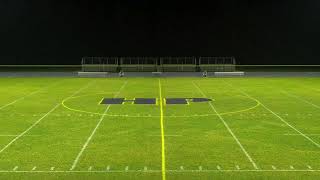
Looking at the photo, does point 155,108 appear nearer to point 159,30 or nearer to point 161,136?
point 161,136

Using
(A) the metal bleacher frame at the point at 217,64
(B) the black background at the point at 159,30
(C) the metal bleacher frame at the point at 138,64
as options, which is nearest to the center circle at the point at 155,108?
(A) the metal bleacher frame at the point at 217,64

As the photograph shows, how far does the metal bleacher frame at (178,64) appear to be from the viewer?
3600cm

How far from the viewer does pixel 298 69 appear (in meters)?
37.9

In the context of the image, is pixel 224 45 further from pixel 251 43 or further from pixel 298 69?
pixel 298 69

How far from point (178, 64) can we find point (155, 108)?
2037 cm

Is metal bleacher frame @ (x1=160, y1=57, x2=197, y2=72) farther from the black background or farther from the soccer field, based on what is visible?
the soccer field

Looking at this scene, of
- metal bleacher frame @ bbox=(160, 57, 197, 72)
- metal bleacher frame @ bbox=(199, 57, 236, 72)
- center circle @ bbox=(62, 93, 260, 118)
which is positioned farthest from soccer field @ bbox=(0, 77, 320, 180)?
metal bleacher frame @ bbox=(160, 57, 197, 72)

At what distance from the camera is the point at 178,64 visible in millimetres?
36812

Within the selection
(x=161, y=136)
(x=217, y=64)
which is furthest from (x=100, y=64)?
(x=161, y=136)

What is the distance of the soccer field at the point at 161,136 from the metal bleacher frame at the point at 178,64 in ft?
49.8

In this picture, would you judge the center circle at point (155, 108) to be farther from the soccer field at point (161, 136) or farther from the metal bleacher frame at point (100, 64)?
the metal bleacher frame at point (100, 64)

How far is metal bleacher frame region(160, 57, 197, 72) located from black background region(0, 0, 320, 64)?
1.64 feet

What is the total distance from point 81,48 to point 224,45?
1098 cm

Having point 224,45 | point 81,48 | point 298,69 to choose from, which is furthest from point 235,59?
point 81,48
